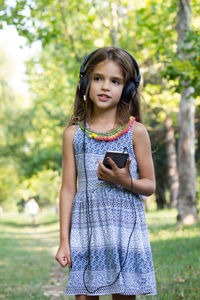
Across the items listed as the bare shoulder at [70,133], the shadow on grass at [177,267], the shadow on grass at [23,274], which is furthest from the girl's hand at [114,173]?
the shadow on grass at [23,274]

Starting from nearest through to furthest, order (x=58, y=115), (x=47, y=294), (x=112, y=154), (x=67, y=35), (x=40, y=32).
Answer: (x=112, y=154)
(x=47, y=294)
(x=40, y=32)
(x=67, y=35)
(x=58, y=115)

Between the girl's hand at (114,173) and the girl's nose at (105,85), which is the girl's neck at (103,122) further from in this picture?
the girl's hand at (114,173)

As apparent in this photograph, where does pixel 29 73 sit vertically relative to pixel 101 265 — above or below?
below

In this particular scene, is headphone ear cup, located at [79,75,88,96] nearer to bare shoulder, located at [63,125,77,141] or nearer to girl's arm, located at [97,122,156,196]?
bare shoulder, located at [63,125,77,141]

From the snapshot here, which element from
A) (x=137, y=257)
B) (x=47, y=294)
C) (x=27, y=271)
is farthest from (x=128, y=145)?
(x=27, y=271)

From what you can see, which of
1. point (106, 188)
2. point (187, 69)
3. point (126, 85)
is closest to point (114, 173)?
point (106, 188)

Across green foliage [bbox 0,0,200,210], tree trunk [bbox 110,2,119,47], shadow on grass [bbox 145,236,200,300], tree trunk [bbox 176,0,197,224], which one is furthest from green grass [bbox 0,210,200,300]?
tree trunk [bbox 110,2,119,47]

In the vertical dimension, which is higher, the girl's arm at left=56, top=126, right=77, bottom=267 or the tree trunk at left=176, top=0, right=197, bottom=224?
the girl's arm at left=56, top=126, right=77, bottom=267

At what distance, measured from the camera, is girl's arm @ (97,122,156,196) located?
9.14 ft

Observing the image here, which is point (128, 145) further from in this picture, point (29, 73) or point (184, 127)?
point (29, 73)

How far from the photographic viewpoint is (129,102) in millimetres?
3178

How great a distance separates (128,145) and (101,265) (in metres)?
0.75

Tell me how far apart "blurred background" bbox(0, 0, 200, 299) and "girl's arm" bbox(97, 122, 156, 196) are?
47 centimetres

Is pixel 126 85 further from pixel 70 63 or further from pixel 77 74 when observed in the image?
pixel 70 63
